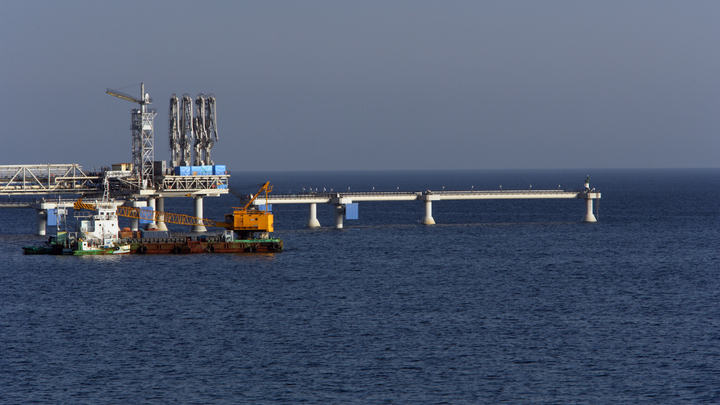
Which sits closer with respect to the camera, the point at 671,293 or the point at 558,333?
the point at 558,333

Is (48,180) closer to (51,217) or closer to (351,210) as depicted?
(51,217)

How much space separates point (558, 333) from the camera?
6625 centimetres

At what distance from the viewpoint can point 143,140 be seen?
471 feet

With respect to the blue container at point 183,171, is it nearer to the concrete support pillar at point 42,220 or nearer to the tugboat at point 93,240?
the concrete support pillar at point 42,220

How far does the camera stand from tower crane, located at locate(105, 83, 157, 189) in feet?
464

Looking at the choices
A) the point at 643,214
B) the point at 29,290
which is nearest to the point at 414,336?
the point at 29,290

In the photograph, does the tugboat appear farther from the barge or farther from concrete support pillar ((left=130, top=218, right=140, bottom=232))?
Result: concrete support pillar ((left=130, top=218, right=140, bottom=232))

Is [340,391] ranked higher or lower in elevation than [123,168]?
lower

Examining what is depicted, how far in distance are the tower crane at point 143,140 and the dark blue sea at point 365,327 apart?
89.0ft

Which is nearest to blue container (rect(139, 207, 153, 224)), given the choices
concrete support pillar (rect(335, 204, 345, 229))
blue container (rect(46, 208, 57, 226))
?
blue container (rect(46, 208, 57, 226))

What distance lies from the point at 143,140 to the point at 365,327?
86061mm

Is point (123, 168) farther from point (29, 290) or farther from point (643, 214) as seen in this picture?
point (643, 214)

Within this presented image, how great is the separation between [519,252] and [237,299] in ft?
168

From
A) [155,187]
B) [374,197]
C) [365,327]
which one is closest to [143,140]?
[155,187]
